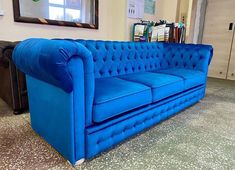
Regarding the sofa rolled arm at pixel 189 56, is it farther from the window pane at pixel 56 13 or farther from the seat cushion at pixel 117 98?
the window pane at pixel 56 13

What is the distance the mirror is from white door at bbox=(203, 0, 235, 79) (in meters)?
3.12

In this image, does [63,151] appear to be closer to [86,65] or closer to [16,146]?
[16,146]

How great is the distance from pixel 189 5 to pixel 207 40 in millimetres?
1073

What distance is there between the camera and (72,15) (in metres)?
2.64

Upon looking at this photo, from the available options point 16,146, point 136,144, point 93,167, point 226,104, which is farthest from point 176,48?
point 16,146

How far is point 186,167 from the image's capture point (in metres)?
1.22

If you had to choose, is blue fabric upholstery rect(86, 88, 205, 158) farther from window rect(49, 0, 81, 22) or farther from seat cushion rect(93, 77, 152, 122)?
window rect(49, 0, 81, 22)

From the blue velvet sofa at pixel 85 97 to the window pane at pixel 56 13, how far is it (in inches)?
35.3

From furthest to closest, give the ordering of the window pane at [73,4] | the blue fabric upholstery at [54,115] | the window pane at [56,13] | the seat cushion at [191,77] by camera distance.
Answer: the window pane at [73,4], the window pane at [56,13], the seat cushion at [191,77], the blue fabric upholstery at [54,115]

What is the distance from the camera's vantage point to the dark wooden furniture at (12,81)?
1.79 m

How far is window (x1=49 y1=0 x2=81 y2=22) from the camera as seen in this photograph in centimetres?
245

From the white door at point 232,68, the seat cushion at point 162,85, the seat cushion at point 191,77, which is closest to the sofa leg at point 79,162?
the seat cushion at point 162,85

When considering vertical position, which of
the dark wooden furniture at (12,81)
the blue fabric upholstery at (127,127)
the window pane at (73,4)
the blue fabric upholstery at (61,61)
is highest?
the window pane at (73,4)

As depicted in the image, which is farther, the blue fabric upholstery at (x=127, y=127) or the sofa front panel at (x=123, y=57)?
the sofa front panel at (x=123, y=57)
